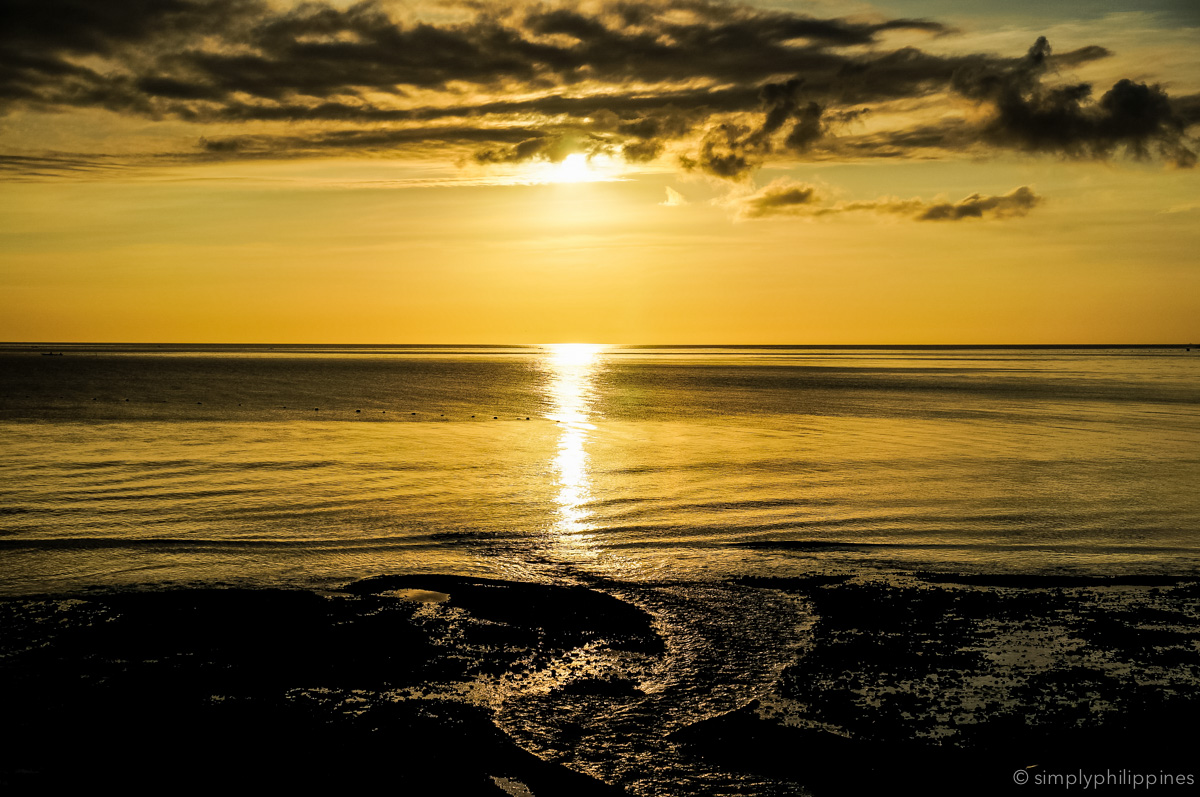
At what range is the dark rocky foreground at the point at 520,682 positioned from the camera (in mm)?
10055

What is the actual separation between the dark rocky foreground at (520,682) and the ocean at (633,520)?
1.16ft

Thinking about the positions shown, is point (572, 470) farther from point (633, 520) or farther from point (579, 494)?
point (633, 520)

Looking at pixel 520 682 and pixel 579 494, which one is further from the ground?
pixel 520 682

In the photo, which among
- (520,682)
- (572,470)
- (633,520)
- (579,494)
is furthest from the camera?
(572,470)

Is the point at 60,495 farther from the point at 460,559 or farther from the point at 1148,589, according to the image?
the point at 1148,589

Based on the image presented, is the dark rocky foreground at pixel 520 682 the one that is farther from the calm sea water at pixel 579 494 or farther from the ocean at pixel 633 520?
the calm sea water at pixel 579 494

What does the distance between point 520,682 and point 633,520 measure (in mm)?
12726

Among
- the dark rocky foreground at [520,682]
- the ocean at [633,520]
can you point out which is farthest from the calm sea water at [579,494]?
the dark rocky foreground at [520,682]

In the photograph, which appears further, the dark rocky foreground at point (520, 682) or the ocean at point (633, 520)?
the ocean at point (633, 520)

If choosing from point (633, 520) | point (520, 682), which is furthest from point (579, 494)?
point (520, 682)

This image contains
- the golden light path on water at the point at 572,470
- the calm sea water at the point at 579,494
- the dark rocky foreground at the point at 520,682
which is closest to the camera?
the dark rocky foreground at the point at 520,682

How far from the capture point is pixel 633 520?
25.2m

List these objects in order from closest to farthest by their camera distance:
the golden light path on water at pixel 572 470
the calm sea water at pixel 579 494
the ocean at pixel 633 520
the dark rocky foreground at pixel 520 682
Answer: the dark rocky foreground at pixel 520 682, the ocean at pixel 633 520, the calm sea water at pixel 579 494, the golden light path on water at pixel 572 470

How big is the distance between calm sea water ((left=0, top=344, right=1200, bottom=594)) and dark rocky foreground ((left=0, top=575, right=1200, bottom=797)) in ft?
8.54
